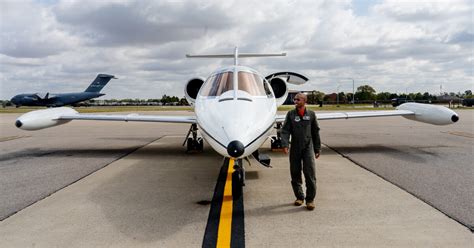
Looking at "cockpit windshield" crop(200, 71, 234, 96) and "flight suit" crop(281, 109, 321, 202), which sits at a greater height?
"cockpit windshield" crop(200, 71, 234, 96)

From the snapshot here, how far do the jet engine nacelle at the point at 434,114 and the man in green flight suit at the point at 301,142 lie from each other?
728 centimetres

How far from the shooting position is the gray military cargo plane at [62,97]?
58.0 metres

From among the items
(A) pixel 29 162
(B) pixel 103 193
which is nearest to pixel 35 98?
(A) pixel 29 162

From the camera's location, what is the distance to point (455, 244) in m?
3.78

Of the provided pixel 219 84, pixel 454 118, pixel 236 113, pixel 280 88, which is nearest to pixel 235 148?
pixel 236 113

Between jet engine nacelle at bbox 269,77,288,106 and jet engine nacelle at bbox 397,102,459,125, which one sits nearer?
jet engine nacelle at bbox 397,102,459,125

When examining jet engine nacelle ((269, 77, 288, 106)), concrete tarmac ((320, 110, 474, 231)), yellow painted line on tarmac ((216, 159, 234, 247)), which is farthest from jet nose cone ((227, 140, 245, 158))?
jet engine nacelle ((269, 77, 288, 106))

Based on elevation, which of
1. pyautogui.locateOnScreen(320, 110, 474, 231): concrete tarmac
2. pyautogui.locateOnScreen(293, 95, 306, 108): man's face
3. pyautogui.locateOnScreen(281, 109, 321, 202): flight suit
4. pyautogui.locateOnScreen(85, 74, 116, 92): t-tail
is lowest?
pyautogui.locateOnScreen(320, 110, 474, 231): concrete tarmac

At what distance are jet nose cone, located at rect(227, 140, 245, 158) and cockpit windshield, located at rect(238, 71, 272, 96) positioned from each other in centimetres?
207

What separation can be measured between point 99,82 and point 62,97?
662 centimetres

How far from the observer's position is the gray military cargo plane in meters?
58.0

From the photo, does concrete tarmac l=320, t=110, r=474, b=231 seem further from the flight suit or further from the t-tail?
the t-tail

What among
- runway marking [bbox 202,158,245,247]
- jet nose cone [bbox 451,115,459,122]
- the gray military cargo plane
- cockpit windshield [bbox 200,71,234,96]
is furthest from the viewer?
the gray military cargo plane

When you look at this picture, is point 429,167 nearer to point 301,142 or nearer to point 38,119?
point 301,142
